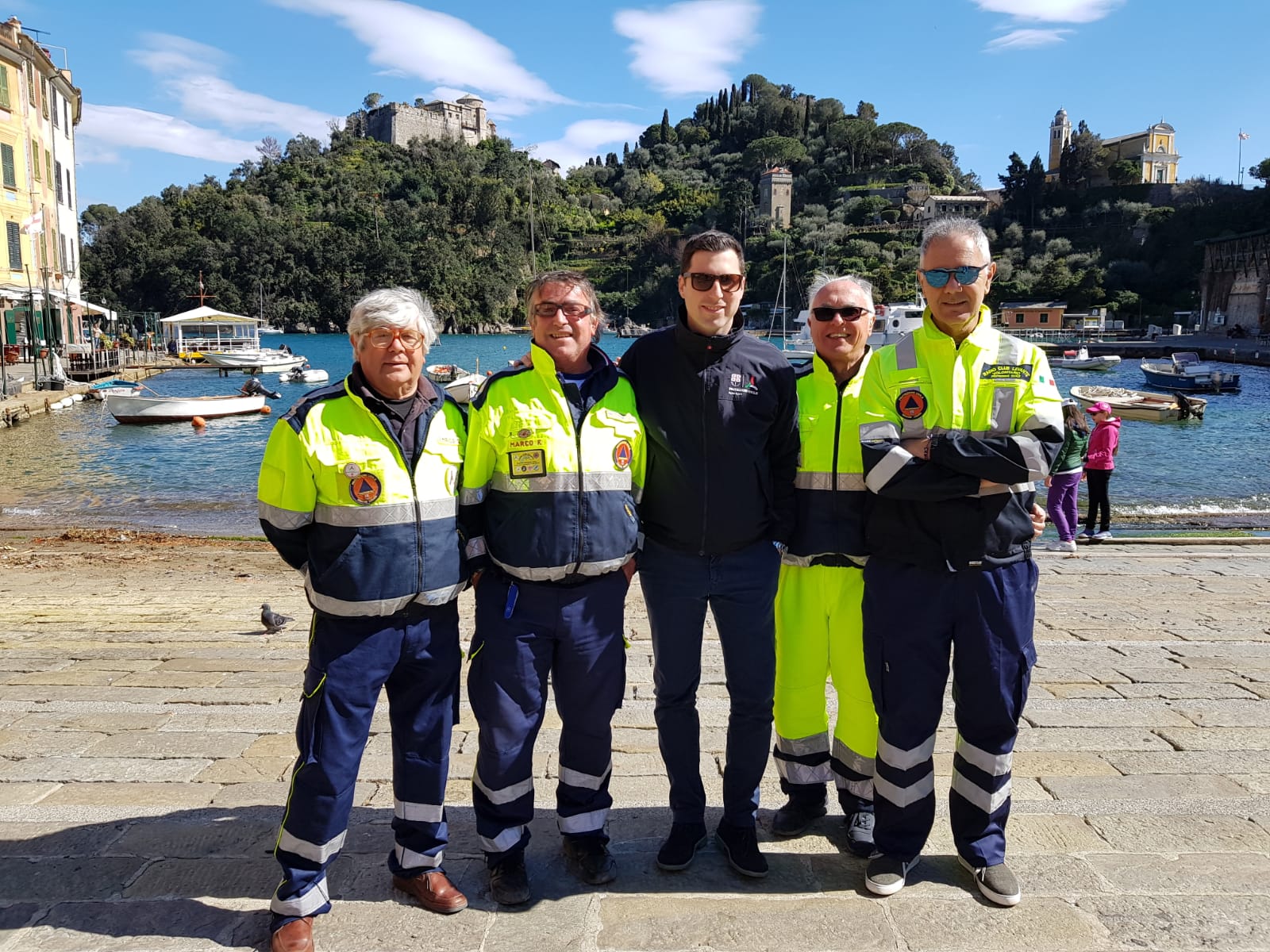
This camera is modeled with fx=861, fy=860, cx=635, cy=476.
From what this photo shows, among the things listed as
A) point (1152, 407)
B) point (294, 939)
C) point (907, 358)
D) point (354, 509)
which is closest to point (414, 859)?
point (294, 939)

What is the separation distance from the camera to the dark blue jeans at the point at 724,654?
2734 mm

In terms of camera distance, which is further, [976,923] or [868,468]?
[868,468]

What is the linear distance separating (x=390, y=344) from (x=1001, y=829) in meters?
2.36

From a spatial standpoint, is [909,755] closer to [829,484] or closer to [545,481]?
[829,484]

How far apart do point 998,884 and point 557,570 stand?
1.58 meters

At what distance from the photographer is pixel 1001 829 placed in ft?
8.70

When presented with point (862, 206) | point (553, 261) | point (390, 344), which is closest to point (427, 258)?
point (553, 261)

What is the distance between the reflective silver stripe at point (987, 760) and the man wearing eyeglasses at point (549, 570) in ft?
3.61

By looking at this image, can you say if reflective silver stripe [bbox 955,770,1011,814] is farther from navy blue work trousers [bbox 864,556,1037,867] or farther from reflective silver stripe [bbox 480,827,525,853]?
reflective silver stripe [bbox 480,827,525,853]

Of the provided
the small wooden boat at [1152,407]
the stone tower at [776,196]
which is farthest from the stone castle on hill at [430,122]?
the small wooden boat at [1152,407]

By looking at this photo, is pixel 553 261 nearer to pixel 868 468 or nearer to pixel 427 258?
pixel 427 258

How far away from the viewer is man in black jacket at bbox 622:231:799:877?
8.91 ft

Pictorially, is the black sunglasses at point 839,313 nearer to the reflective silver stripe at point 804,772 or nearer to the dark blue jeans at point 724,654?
the dark blue jeans at point 724,654

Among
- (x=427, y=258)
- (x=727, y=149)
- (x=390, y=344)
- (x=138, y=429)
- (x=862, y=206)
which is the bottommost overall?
(x=138, y=429)
